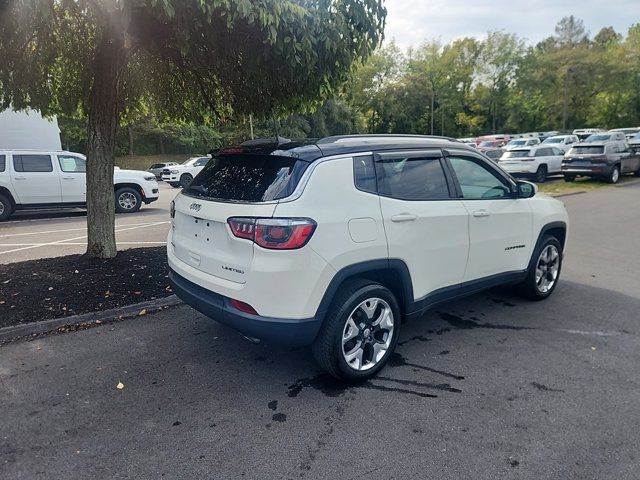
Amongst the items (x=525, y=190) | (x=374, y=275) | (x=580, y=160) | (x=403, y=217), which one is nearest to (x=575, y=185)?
(x=580, y=160)

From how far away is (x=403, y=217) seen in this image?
3432mm

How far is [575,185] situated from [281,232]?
17371 millimetres

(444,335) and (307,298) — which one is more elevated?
(307,298)

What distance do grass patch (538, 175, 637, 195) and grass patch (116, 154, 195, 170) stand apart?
102ft

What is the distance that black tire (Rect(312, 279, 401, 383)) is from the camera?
3158 millimetres

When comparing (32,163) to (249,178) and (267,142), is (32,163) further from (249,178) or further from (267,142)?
(249,178)

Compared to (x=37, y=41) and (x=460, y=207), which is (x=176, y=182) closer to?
(x=37, y=41)

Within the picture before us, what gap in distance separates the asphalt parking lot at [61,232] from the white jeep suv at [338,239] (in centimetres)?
500

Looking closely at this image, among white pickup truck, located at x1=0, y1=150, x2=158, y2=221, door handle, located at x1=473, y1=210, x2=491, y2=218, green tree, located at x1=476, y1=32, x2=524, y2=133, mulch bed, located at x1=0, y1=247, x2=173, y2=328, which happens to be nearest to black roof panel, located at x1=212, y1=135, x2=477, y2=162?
door handle, located at x1=473, y1=210, x2=491, y2=218

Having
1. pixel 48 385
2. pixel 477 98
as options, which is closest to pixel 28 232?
pixel 48 385

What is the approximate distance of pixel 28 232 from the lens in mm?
9727

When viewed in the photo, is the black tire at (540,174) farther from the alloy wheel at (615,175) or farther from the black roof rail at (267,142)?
the black roof rail at (267,142)

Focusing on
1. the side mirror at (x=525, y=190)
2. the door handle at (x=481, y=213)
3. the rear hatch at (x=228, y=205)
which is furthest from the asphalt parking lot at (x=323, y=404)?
the side mirror at (x=525, y=190)

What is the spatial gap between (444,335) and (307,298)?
5.91 ft
